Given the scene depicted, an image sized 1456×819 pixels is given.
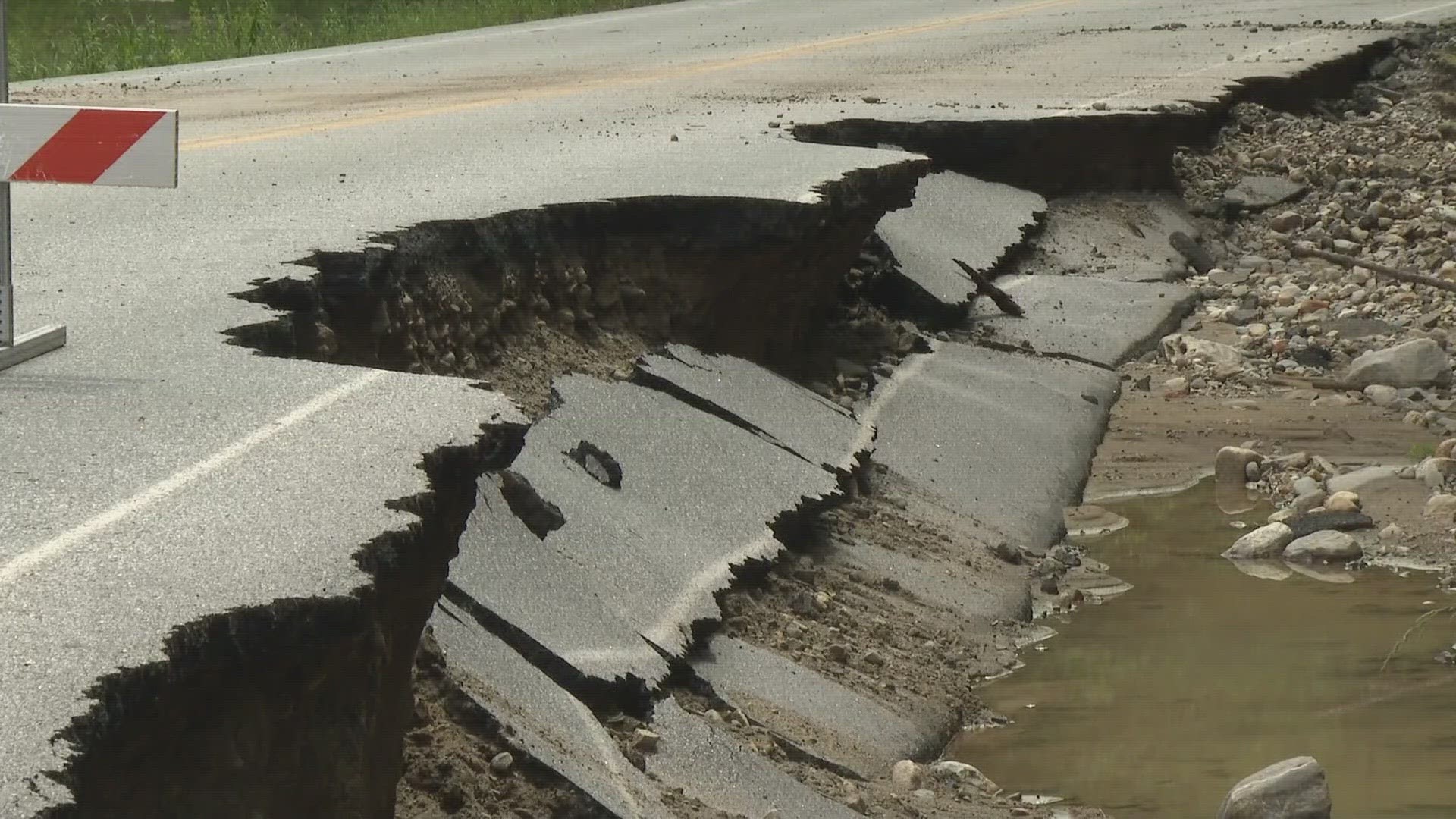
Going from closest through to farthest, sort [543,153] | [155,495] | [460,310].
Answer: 1. [155,495]
2. [460,310]
3. [543,153]

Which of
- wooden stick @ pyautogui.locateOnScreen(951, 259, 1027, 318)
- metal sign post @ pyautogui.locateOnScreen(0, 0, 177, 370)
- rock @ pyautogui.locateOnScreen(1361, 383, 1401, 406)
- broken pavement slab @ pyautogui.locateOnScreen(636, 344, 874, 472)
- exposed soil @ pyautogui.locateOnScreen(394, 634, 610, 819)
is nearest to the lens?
exposed soil @ pyautogui.locateOnScreen(394, 634, 610, 819)

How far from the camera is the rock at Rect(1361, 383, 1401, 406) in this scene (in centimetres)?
901

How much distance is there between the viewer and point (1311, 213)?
39.2 ft

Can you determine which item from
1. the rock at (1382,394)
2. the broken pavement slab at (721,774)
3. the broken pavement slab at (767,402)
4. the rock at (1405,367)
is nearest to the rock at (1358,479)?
the rock at (1382,394)

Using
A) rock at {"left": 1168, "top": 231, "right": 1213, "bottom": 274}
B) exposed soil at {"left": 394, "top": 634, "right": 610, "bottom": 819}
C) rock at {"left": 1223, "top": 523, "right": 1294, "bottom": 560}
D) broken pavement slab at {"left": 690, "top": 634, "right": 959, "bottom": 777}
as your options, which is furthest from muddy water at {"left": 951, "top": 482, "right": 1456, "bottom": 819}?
rock at {"left": 1168, "top": 231, "right": 1213, "bottom": 274}

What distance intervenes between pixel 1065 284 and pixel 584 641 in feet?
19.2

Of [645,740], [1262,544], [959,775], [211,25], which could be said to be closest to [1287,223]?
[1262,544]

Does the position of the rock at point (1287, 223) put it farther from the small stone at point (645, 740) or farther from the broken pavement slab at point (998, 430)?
the small stone at point (645, 740)

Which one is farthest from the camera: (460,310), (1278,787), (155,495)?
(460,310)

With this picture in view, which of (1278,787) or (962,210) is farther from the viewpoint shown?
(962,210)

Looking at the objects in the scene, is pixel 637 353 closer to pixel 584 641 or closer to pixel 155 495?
pixel 584 641

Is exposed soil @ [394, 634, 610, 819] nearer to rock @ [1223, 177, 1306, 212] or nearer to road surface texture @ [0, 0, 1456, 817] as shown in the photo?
road surface texture @ [0, 0, 1456, 817]

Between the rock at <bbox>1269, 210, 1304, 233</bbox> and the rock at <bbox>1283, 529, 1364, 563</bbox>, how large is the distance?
481cm

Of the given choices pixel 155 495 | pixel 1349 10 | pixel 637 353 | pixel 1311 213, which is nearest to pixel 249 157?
pixel 637 353
